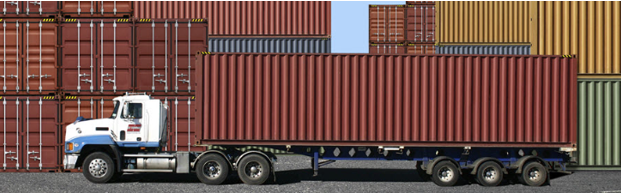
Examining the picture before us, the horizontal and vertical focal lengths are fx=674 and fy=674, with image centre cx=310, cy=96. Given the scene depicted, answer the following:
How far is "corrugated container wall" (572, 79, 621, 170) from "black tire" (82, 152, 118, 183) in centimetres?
1143

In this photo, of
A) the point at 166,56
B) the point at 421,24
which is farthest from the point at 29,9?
the point at 421,24

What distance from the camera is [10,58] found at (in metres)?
17.3

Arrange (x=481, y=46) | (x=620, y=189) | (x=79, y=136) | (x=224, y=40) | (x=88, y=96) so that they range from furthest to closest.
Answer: (x=481, y=46) < (x=224, y=40) < (x=88, y=96) < (x=79, y=136) < (x=620, y=189)

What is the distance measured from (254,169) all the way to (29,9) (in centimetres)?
→ 776

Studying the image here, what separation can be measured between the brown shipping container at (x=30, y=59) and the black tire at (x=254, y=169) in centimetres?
590

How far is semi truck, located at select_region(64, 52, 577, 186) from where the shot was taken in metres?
14.7

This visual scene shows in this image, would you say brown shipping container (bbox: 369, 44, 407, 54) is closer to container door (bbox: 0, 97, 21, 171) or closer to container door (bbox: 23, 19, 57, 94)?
container door (bbox: 23, 19, 57, 94)

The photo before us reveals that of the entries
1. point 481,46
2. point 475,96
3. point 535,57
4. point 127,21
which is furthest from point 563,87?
point 481,46

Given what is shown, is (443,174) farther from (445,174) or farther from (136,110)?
(136,110)

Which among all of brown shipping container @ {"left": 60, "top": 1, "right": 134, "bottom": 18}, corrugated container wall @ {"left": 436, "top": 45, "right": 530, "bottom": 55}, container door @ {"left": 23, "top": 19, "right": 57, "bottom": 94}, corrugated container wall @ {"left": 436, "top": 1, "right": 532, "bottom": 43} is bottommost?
container door @ {"left": 23, "top": 19, "right": 57, "bottom": 94}

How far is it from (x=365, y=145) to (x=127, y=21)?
696 centimetres

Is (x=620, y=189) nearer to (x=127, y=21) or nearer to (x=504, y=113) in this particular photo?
(x=504, y=113)

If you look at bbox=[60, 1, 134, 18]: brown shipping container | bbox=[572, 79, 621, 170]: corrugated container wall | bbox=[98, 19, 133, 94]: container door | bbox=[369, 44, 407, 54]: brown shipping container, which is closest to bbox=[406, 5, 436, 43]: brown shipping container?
bbox=[369, 44, 407, 54]: brown shipping container

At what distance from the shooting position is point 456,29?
95.8 feet
